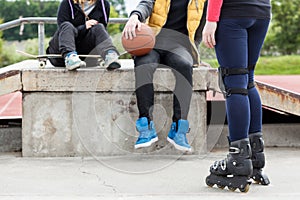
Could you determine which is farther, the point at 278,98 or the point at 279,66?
the point at 279,66

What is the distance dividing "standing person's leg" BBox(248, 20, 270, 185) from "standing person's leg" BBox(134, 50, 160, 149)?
0.93 metres

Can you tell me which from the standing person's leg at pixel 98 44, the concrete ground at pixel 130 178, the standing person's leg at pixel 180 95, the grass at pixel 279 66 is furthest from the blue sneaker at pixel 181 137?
the grass at pixel 279 66

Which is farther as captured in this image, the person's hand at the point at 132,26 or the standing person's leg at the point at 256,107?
the person's hand at the point at 132,26

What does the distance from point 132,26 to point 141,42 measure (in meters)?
0.19

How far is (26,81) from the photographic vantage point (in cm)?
494

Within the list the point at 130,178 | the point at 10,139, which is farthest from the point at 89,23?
the point at 130,178

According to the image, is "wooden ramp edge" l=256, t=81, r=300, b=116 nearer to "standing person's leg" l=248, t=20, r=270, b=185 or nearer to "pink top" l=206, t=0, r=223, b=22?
"standing person's leg" l=248, t=20, r=270, b=185

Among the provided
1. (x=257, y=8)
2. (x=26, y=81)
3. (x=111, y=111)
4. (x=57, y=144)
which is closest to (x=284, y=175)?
(x=257, y=8)

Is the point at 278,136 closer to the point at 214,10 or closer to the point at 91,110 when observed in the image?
the point at 91,110

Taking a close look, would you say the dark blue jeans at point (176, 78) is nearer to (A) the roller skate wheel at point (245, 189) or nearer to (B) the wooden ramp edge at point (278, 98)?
(B) the wooden ramp edge at point (278, 98)

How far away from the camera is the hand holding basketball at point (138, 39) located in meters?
4.64

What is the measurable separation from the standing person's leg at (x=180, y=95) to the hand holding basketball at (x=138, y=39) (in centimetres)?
25

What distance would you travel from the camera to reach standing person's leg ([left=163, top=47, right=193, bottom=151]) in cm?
468

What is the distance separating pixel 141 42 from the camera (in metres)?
4.71
